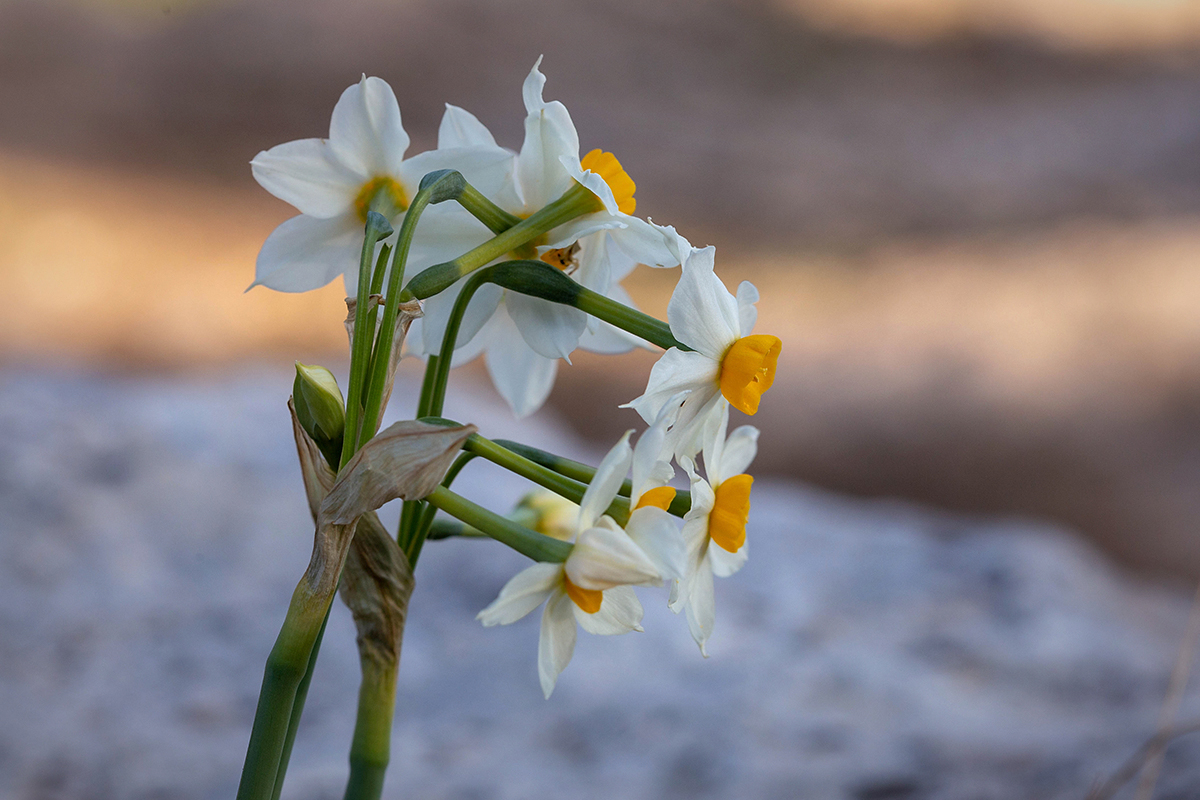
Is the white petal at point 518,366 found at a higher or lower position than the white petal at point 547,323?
higher

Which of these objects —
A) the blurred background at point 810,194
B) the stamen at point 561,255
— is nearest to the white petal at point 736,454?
the stamen at point 561,255

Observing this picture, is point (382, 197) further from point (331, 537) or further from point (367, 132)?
point (331, 537)

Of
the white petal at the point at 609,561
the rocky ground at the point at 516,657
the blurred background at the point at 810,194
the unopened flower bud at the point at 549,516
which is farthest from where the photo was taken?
the blurred background at the point at 810,194

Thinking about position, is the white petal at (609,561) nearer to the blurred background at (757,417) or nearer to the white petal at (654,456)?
the white petal at (654,456)

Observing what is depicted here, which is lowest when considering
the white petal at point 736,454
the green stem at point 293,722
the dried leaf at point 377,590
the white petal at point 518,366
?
the green stem at point 293,722

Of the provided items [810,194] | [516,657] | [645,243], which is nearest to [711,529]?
[645,243]

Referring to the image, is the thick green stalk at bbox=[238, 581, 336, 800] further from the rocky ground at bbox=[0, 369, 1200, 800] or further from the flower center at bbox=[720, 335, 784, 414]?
the rocky ground at bbox=[0, 369, 1200, 800]

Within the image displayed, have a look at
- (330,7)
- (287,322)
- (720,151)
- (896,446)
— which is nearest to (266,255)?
(287,322)

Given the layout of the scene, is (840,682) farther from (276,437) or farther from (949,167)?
(949,167)

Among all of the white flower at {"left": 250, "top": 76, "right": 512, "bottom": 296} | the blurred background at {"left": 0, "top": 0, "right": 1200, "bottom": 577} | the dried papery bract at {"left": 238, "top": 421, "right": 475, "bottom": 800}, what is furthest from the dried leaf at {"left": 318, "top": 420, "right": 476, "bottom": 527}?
the blurred background at {"left": 0, "top": 0, "right": 1200, "bottom": 577}
